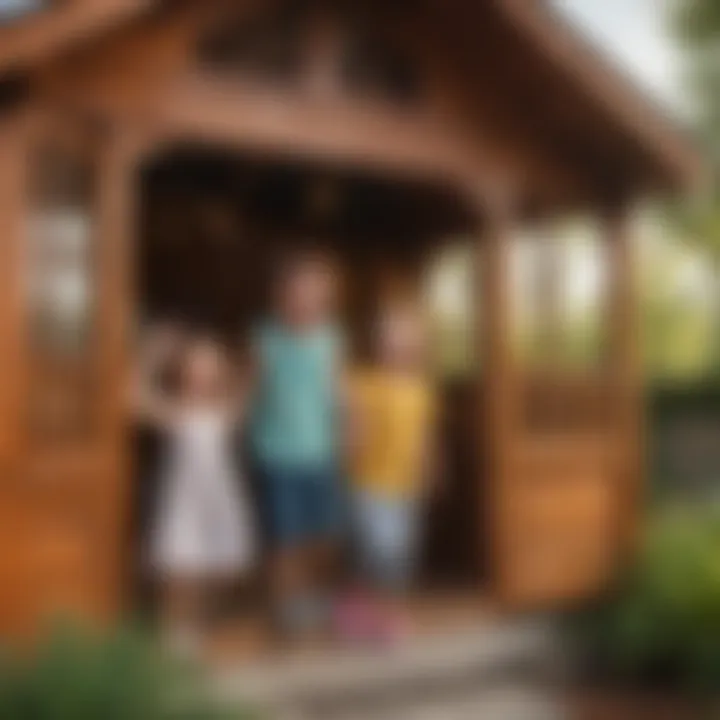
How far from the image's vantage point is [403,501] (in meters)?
7.66

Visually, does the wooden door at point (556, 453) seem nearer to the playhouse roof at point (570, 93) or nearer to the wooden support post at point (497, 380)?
the wooden support post at point (497, 380)

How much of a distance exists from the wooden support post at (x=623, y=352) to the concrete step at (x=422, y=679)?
990 millimetres

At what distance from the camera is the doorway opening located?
869cm

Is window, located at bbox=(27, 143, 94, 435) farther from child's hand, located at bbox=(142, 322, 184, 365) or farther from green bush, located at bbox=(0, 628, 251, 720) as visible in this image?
child's hand, located at bbox=(142, 322, 184, 365)

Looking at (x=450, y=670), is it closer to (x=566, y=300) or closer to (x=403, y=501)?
(x=403, y=501)

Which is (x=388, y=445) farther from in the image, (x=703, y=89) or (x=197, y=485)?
(x=703, y=89)

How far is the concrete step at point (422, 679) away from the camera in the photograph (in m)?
6.45

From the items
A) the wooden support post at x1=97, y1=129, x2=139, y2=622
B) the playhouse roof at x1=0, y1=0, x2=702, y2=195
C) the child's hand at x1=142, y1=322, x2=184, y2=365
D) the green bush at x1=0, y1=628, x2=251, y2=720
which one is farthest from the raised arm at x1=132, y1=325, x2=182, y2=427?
the playhouse roof at x1=0, y1=0, x2=702, y2=195

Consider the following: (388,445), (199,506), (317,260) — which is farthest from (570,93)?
(199,506)

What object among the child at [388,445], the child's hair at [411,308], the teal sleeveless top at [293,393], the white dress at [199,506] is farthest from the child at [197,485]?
the child's hair at [411,308]

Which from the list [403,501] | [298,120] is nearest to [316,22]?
[298,120]

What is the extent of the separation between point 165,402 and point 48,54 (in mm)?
1940

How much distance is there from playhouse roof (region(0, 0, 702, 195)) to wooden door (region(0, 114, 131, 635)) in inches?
88.9

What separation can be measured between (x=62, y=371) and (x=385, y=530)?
2.21 m
